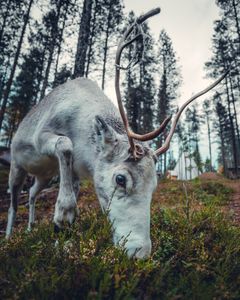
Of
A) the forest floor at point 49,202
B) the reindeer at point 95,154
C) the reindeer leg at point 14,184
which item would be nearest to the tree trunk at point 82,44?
the reindeer at point 95,154

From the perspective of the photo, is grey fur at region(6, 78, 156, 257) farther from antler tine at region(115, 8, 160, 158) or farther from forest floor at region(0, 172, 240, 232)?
forest floor at region(0, 172, 240, 232)

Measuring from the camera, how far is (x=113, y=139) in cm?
386

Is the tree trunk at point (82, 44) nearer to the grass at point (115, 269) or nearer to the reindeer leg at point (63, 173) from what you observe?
the reindeer leg at point (63, 173)

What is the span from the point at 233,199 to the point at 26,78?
25887 millimetres

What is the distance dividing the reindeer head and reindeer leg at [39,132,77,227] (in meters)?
0.36

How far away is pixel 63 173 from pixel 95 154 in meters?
0.50

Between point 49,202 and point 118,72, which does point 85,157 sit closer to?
point 118,72

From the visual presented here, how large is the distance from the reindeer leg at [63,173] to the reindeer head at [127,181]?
359mm

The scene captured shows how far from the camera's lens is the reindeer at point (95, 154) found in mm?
3160

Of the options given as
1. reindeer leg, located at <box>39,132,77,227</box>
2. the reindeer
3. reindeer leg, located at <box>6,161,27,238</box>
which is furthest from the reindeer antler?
reindeer leg, located at <box>6,161,27,238</box>

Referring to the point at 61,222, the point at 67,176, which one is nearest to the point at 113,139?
the point at 67,176

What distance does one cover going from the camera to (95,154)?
4.06m

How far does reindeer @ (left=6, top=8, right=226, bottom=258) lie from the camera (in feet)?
10.4

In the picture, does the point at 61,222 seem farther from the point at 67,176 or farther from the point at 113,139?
the point at 113,139
